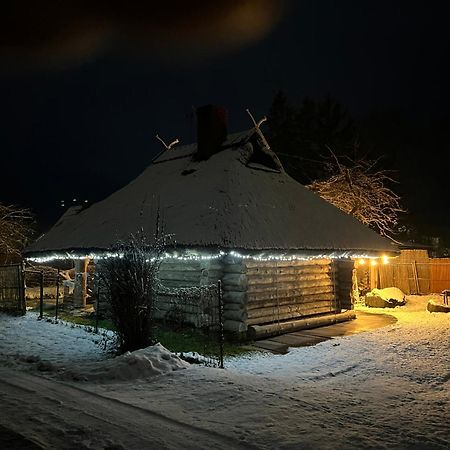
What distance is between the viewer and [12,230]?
25.8m

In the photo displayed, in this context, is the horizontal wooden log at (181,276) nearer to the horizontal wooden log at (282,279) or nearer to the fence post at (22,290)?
the horizontal wooden log at (282,279)

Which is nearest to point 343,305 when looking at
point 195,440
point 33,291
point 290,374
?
point 290,374

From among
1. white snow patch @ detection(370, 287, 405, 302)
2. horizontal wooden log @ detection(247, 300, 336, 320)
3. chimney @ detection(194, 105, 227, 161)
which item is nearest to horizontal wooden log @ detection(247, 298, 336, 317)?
horizontal wooden log @ detection(247, 300, 336, 320)

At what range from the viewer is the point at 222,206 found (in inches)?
527

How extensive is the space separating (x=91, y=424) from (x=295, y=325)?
9545 mm

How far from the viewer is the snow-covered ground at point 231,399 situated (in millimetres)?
4918

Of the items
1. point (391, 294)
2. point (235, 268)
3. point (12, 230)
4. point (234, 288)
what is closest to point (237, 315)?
point (234, 288)

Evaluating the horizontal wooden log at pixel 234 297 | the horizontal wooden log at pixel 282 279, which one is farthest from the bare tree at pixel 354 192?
the horizontal wooden log at pixel 234 297

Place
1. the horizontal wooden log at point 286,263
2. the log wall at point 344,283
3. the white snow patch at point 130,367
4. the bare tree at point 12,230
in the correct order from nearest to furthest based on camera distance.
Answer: the white snow patch at point 130,367 < the horizontal wooden log at point 286,263 < the log wall at point 344,283 < the bare tree at point 12,230

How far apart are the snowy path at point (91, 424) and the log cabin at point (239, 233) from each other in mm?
6154

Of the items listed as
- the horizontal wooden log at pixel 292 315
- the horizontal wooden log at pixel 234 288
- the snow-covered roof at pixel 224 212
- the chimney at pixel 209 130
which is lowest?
the horizontal wooden log at pixel 292 315

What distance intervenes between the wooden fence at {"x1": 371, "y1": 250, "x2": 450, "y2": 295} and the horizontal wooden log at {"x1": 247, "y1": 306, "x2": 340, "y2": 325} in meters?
7.95

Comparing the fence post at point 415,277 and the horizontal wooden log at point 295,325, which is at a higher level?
the fence post at point 415,277

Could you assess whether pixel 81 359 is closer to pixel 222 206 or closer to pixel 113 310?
pixel 113 310
